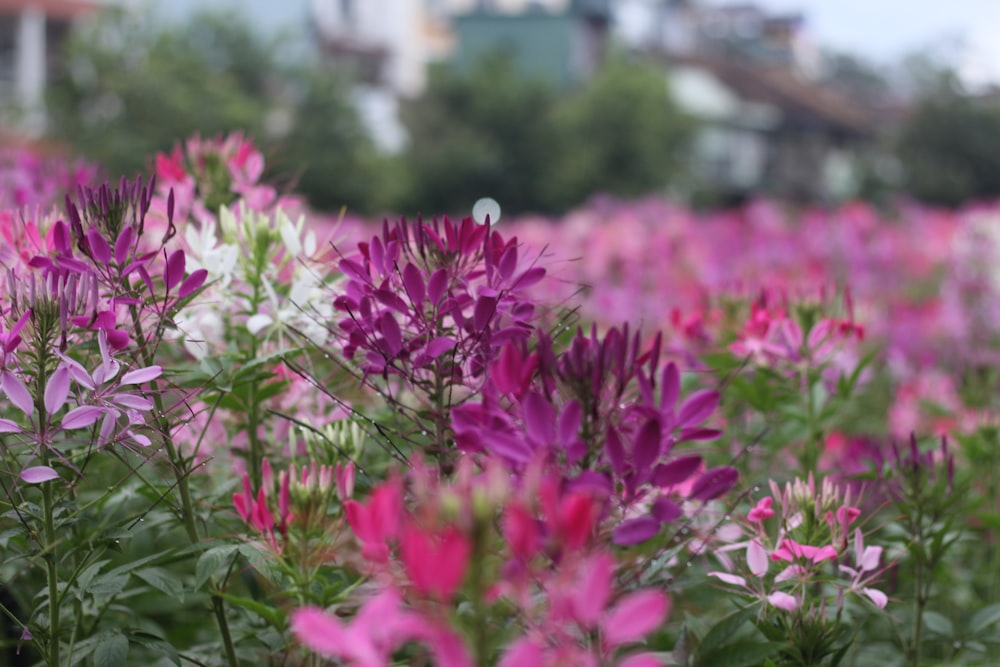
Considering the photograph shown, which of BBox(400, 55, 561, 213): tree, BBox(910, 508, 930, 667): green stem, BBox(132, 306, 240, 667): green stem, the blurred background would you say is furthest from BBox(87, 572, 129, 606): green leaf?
BBox(400, 55, 561, 213): tree

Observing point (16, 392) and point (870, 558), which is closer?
point (16, 392)

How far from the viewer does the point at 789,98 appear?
42.8m

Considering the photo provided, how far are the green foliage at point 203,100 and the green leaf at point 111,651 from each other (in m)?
13.5

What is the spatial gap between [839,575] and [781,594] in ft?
1.79

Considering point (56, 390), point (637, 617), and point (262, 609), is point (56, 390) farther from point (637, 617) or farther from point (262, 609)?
point (637, 617)

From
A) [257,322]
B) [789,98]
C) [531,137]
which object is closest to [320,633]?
[257,322]

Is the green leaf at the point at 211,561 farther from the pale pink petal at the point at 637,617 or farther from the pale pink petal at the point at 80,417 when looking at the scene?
the pale pink petal at the point at 637,617

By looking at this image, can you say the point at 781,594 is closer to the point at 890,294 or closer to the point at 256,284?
the point at 256,284

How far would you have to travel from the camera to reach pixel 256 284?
171 cm

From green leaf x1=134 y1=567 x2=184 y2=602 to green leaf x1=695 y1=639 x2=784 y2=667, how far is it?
0.70 meters

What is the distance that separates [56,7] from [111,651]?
2930cm

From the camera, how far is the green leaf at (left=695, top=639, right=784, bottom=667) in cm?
131

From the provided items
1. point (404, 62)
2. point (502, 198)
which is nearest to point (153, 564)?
point (502, 198)

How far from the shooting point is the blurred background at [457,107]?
17.6m
